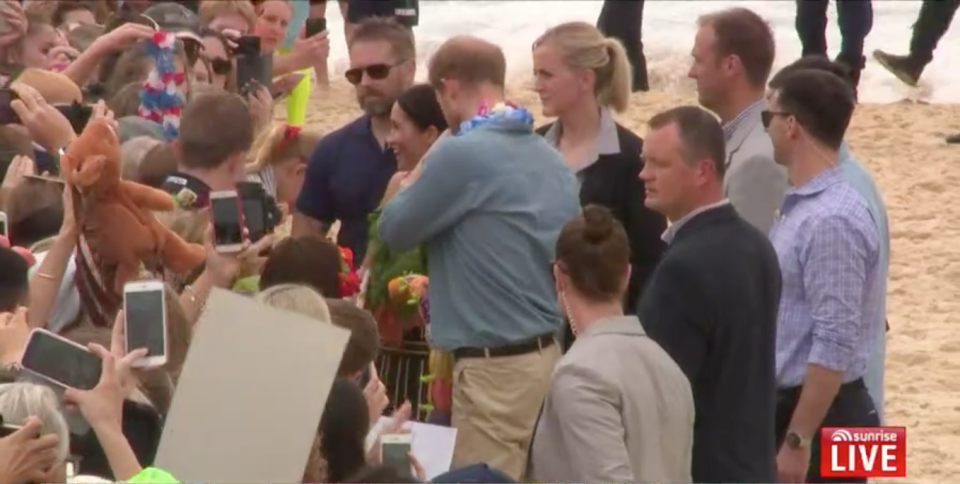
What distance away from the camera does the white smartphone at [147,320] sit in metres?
3.71

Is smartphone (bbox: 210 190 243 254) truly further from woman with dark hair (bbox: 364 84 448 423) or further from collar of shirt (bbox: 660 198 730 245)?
collar of shirt (bbox: 660 198 730 245)

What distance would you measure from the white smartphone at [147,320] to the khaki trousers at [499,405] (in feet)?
4.43

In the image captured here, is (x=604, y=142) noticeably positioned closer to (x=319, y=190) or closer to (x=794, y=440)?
(x=319, y=190)

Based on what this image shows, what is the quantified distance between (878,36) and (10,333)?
48.6ft

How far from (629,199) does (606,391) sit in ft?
5.41

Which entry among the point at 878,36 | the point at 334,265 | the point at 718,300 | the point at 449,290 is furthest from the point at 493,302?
the point at 878,36

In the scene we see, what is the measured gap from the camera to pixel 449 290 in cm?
498

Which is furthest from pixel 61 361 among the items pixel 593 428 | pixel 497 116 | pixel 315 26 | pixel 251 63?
pixel 315 26

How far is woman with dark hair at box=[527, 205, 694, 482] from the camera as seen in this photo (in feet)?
12.5

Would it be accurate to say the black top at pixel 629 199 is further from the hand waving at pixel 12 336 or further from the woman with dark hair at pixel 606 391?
the hand waving at pixel 12 336

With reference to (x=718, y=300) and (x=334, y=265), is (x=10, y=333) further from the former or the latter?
(x=718, y=300)

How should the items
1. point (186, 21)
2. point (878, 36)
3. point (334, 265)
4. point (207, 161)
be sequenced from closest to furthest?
point (334, 265), point (207, 161), point (186, 21), point (878, 36)

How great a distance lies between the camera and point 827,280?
4.56 m

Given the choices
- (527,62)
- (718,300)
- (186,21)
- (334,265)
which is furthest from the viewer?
(527,62)
